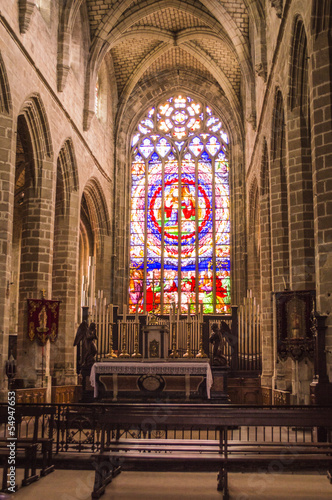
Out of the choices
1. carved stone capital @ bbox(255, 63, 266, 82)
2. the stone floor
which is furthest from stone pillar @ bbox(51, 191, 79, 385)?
the stone floor

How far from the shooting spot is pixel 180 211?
2345 centimetres

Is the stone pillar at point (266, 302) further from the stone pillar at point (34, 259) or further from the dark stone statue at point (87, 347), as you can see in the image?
the stone pillar at point (34, 259)

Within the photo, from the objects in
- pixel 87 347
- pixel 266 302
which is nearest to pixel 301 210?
pixel 266 302

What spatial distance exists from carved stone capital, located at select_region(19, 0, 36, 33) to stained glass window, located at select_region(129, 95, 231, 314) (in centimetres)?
1132

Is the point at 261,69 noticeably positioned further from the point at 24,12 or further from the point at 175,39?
the point at 175,39

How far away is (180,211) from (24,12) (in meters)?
11.7

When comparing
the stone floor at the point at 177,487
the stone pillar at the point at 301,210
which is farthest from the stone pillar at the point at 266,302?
the stone floor at the point at 177,487

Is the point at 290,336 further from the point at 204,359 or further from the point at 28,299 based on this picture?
the point at 28,299

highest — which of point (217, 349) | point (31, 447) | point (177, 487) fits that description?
point (217, 349)

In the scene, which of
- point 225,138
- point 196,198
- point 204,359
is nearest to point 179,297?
point 196,198

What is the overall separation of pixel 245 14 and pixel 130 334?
11.0 metres

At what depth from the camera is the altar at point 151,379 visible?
11617 mm

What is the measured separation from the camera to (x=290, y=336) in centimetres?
1095

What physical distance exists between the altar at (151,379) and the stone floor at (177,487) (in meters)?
4.60
